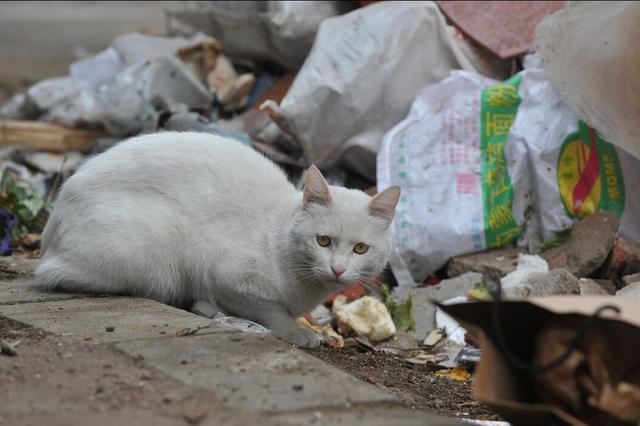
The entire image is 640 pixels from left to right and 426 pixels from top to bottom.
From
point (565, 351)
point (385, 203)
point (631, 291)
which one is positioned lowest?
point (631, 291)

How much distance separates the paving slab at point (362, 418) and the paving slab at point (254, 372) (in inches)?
1.4

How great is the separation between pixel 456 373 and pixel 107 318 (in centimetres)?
129

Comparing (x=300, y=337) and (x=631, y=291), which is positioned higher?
(x=631, y=291)

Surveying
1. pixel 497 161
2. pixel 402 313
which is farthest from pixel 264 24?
pixel 402 313

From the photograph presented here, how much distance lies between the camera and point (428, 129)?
4770 mm

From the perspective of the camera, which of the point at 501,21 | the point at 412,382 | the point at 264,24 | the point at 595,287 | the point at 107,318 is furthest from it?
the point at 264,24

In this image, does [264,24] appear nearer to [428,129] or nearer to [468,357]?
[428,129]

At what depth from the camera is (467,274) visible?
14.5 feet

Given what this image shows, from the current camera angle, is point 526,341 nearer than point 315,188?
Yes

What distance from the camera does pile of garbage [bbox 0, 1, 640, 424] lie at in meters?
3.95

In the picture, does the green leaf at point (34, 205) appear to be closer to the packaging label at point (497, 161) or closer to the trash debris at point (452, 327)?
the trash debris at point (452, 327)

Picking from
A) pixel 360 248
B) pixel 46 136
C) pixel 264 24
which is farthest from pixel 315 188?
pixel 46 136

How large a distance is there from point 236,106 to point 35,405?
3.91 metres

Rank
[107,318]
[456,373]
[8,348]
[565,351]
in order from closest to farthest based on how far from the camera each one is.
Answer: [565,351], [8,348], [107,318], [456,373]
